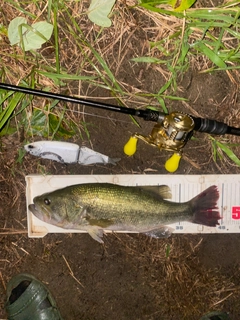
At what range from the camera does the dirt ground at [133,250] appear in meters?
2.85

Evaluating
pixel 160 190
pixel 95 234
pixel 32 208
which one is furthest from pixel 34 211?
pixel 160 190

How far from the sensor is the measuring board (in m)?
2.79

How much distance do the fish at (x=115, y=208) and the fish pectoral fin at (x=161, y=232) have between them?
0.08 feet

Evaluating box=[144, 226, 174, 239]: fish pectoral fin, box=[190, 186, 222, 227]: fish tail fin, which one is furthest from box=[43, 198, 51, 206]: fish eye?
box=[190, 186, 222, 227]: fish tail fin

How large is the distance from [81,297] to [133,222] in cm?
78

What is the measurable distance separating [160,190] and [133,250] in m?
0.53

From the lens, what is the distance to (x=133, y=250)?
9.58 ft

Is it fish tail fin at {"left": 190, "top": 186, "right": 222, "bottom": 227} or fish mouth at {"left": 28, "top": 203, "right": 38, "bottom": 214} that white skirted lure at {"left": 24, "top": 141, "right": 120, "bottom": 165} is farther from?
fish tail fin at {"left": 190, "top": 186, "right": 222, "bottom": 227}

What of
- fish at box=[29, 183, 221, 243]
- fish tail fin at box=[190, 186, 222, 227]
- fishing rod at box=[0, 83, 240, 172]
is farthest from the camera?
fish tail fin at box=[190, 186, 222, 227]

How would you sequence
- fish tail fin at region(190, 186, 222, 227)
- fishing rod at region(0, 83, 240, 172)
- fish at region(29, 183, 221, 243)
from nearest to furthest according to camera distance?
fishing rod at region(0, 83, 240, 172)
fish at region(29, 183, 221, 243)
fish tail fin at region(190, 186, 222, 227)

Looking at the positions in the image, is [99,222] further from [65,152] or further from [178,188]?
[178,188]

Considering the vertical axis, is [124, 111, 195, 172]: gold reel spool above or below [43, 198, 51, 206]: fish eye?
above

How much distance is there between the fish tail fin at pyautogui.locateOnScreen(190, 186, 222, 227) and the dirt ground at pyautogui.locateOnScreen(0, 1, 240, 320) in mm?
193

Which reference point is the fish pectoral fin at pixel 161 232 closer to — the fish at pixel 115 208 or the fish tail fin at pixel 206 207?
the fish at pixel 115 208
